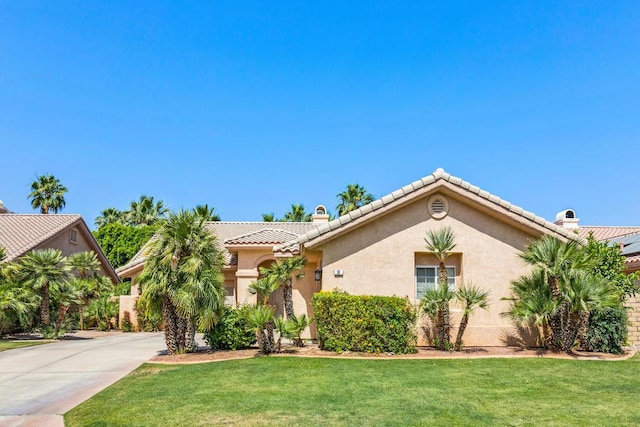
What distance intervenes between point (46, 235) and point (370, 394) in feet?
79.7

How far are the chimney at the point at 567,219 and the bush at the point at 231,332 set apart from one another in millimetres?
17446

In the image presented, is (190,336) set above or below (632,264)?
below

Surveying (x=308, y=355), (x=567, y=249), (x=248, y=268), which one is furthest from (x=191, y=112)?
(x=567, y=249)

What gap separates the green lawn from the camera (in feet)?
23.1

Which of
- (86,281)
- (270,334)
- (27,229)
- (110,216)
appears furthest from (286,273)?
(110,216)

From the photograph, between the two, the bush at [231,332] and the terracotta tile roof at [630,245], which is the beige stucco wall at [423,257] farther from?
the terracotta tile roof at [630,245]

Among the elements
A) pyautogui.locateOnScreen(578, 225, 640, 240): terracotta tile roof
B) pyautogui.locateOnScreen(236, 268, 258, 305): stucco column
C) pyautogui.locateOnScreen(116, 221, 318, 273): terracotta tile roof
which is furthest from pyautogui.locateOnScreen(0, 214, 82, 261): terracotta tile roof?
pyautogui.locateOnScreen(578, 225, 640, 240): terracotta tile roof

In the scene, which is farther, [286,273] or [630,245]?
[630,245]

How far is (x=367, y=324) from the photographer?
13227 millimetres

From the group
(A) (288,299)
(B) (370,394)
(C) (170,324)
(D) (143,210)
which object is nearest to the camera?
(B) (370,394)

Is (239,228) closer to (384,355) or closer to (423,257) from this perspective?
(423,257)

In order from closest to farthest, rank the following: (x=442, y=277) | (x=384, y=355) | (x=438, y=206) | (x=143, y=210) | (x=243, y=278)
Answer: (x=384, y=355)
(x=442, y=277)
(x=438, y=206)
(x=243, y=278)
(x=143, y=210)

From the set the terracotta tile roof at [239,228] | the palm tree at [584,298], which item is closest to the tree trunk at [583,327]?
the palm tree at [584,298]

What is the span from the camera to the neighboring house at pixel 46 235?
25.5 meters
